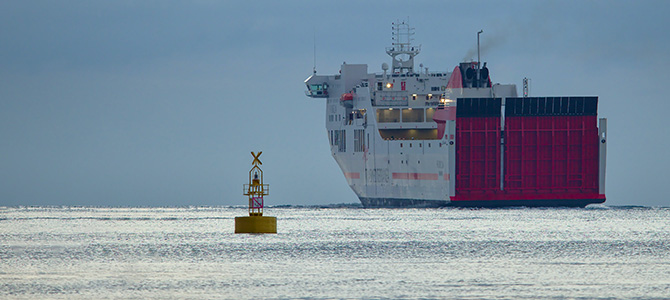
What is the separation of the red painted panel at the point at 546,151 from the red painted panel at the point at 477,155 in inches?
29.2

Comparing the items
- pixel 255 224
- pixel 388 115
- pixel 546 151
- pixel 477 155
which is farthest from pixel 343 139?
pixel 255 224

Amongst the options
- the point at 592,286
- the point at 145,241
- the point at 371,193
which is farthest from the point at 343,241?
the point at 371,193

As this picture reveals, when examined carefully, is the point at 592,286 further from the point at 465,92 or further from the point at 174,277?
the point at 465,92

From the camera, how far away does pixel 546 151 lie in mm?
84125

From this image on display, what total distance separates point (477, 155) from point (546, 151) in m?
4.36

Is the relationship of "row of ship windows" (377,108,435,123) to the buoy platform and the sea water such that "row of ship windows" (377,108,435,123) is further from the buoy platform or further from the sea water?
the buoy platform

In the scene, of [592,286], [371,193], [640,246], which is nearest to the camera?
[592,286]

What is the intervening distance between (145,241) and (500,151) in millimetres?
29853

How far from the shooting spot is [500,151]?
8369cm

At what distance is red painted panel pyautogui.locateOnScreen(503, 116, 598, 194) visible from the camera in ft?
275

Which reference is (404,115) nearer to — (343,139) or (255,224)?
(343,139)

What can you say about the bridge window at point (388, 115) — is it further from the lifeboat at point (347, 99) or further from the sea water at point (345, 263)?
the sea water at point (345, 263)

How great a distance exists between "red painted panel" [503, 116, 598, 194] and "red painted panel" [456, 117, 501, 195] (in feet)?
2.43

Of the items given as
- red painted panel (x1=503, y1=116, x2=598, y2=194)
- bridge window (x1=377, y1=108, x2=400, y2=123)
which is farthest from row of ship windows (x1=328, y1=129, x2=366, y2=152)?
red painted panel (x1=503, y1=116, x2=598, y2=194)
